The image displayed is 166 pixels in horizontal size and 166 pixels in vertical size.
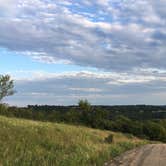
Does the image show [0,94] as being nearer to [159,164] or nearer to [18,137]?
[18,137]

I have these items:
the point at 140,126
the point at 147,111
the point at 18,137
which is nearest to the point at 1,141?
the point at 18,137

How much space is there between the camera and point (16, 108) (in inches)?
3573

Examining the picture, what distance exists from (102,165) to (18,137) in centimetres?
682

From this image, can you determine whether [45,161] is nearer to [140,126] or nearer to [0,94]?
[0,94]

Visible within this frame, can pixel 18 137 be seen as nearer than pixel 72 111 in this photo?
Yes

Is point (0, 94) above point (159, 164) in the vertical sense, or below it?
above

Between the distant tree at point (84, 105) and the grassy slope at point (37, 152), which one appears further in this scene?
the distant tree at point (84, 105)


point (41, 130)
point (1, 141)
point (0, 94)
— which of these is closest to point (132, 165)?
point (1, 141)

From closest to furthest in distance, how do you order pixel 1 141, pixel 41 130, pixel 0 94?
pixel 1 141
pixel 41 130
pixel 0 94

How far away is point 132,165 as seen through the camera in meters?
19.3

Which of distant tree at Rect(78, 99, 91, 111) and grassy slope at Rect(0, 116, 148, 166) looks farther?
distant tree at Rect(78, 99, 91, 111)

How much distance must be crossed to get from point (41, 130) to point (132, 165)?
1190 centimetres

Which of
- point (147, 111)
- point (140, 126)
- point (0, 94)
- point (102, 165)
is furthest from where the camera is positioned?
point (147, 111)

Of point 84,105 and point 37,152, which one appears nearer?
point 37,152
